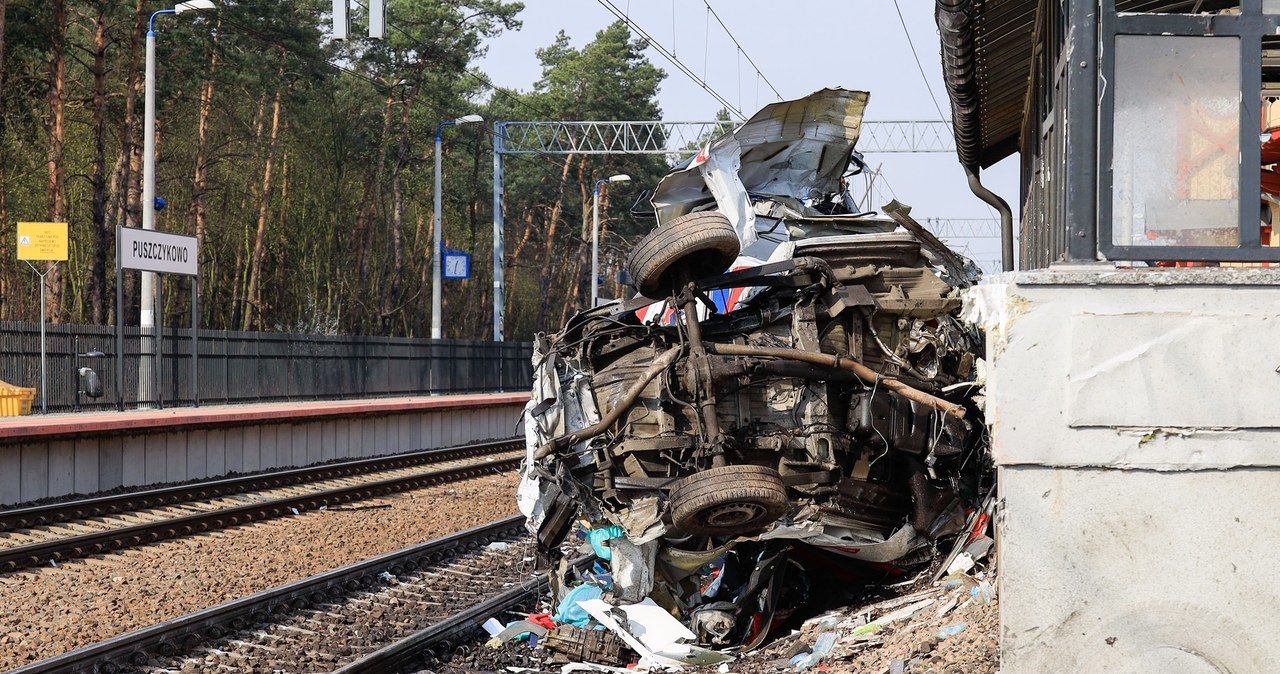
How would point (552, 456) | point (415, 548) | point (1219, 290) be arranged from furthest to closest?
point (415, 548), point (552, 456), point (1219, 290)

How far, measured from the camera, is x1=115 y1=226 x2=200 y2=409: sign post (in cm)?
1953

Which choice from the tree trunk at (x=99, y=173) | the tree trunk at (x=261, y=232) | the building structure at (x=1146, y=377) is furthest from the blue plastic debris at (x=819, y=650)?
the tree trunk at (x=261, y=232)

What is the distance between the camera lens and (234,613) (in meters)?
8.64

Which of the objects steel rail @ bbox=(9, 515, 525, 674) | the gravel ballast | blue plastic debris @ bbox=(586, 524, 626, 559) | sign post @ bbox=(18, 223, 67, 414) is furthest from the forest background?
blue plastic debris @ bbox=(586, 524, 626, 559)

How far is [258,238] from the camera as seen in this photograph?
44.3 metres

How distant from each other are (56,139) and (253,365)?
8.10 m

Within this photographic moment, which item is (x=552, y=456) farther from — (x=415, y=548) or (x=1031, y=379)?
(x=1031, y=379)

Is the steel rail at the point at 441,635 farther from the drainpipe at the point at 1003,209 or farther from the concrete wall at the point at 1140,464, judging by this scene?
the drainpipe at the point at 1003,209

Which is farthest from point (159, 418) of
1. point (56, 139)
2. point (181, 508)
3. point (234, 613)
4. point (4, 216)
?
point (4, 216)

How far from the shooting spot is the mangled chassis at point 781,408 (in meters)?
7.57

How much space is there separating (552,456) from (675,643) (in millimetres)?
1421

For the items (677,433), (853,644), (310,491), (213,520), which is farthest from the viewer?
(310,491)

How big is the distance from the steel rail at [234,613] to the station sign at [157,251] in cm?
977

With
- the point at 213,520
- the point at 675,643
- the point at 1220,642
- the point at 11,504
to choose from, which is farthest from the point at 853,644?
the point at 11,504
